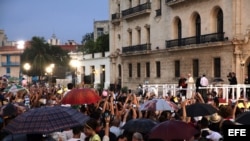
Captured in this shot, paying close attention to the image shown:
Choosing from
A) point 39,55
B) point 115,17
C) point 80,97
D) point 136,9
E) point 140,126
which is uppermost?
point 136,9

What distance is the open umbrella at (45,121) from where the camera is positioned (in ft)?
27.1

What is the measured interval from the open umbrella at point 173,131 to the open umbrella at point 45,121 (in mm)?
1418

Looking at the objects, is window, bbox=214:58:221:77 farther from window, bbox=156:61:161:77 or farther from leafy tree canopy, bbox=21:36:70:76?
leafy tree canopy, bbox=21:36:70:76

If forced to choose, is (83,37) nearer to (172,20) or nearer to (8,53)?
(8,53)

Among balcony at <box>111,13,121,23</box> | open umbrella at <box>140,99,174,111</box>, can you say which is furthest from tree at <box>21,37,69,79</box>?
open umbrella at <box>140,99,174,111</box>

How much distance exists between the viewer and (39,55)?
70.3 meters

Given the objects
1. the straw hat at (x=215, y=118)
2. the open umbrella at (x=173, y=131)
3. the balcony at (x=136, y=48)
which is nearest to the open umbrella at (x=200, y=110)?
the straw hat at (x=215, y=118)

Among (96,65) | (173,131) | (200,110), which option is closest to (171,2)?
(96,65)

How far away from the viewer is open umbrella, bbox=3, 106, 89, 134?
27.1ft

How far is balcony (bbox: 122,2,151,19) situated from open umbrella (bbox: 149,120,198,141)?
111 feet

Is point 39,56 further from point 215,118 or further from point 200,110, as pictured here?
point 215,118

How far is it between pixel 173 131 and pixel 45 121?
223 cm

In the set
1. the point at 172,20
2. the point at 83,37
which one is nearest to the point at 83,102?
the point at 172,20

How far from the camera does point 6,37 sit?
119688 millimetres
